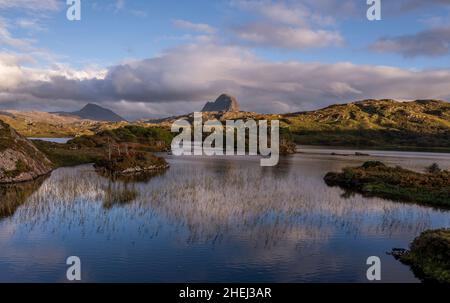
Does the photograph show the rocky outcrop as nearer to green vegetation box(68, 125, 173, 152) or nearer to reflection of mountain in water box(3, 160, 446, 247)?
reflection of mountain in water box(3, 160, 446, 247)

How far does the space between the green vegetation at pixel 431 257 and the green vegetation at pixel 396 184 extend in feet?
→ 84.8

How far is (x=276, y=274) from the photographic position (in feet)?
81.7

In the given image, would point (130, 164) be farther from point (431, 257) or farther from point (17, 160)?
point (431, 257)

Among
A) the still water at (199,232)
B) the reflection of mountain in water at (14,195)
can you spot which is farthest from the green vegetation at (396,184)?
the reflection of mountain in water at (14,195)

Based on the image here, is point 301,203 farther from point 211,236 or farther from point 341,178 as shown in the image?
point 341,178

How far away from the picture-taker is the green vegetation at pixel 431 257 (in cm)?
2448

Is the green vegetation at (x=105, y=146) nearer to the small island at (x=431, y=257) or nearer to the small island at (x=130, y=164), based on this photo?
the small island at (x=130, y=164)

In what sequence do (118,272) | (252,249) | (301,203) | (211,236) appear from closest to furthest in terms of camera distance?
(118,272), (252,249), (211,236), (301,203)

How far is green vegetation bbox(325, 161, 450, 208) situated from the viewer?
2128 inches

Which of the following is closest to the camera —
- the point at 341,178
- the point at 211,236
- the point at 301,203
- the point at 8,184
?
the point at 211,236

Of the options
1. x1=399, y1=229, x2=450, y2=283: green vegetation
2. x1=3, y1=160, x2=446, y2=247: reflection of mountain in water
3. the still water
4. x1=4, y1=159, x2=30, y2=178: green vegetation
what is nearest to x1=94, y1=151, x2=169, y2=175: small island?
x1=3, y1=160, x2=446, y2=247: reflection of mountain in water
